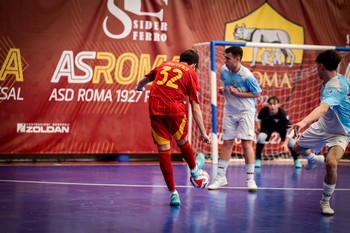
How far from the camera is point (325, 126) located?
6312mm

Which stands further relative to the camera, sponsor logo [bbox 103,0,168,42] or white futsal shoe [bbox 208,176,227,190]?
sponsor logo [bbox 103,0,168,42]

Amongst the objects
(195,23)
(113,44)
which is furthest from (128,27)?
(195,23)

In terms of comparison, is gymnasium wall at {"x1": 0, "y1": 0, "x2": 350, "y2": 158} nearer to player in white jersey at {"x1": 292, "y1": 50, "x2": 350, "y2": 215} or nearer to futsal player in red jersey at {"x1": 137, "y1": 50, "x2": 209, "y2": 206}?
futsal player in red jersey at {"x1": 137, "y1": 50, "x2": 209, "y2": 206}

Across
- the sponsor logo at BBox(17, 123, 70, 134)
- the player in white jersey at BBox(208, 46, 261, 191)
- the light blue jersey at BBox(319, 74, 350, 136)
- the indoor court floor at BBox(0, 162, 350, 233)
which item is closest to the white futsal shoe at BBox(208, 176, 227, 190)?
the player in white jersey at BBox(208, 46, 261, 191)

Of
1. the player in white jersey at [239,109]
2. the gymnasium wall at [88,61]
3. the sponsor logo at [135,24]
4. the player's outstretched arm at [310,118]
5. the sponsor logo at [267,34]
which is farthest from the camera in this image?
the sponsor logo at [267,34]

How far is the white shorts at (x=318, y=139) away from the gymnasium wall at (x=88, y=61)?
5.49 metres

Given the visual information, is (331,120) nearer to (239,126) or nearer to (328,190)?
(328,190)

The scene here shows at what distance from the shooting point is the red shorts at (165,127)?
6.34 m

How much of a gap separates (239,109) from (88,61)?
4425mm

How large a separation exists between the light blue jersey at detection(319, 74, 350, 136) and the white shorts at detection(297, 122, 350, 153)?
→ 0.05m

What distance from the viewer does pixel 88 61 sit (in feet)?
37.1

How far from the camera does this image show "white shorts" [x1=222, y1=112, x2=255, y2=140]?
25.4ft

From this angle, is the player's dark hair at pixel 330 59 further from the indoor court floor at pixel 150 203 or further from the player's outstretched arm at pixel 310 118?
the indoor court floor at pixel 150 203

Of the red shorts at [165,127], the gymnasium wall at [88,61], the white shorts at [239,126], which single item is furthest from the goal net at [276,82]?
the red shorts at [165,127]
